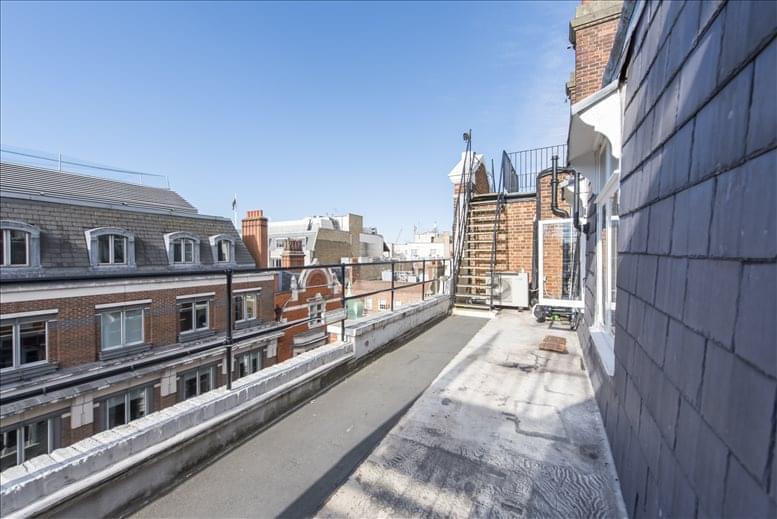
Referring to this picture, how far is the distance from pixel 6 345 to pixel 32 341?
1.47 feet

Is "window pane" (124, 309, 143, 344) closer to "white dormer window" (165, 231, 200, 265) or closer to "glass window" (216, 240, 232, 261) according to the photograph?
"white dormer window" (165, 231, 200, 265)

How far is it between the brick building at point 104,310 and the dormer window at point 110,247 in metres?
0.02

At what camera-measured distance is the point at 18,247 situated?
7.12 metres

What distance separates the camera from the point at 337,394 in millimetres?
2918

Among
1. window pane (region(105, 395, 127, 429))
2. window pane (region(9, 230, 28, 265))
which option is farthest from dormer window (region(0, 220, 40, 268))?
window pane (region(105, 395, 127, 429))

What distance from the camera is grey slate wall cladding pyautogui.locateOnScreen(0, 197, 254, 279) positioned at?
24.5 feet

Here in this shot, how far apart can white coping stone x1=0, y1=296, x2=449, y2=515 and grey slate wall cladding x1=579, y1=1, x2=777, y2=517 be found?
7.07ft

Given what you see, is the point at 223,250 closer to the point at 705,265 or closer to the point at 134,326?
the point at 134,326

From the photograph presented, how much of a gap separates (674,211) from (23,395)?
2.52m

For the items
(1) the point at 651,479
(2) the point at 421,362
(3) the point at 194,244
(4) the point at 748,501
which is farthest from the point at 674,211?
(3) the point at 194,244

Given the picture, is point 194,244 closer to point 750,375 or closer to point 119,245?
point 119,245

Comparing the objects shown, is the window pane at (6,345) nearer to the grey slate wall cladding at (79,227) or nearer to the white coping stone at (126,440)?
the grey slate wall cladding at (79,227)

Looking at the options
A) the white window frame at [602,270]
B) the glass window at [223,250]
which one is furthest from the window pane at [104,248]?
the white window frame at [602,270]

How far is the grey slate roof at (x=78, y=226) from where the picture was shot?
24.1 feet
